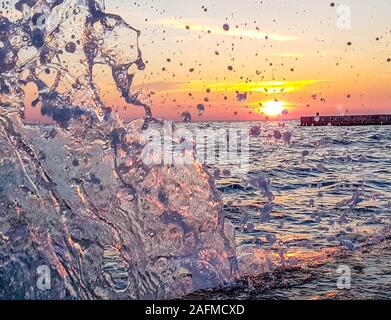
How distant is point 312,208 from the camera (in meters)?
3.43

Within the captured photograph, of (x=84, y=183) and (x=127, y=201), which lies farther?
(x=127, y=201)

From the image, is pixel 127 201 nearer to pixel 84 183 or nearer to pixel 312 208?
pixel 84 183

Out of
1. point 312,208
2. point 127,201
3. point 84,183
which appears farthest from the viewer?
point 312,208

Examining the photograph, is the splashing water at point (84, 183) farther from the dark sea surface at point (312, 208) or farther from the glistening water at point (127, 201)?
the dark sea surface at point (312, 208)

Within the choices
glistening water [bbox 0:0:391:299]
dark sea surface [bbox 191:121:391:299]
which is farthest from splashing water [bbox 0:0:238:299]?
dark sea surface [bbox 191:121:391:299]

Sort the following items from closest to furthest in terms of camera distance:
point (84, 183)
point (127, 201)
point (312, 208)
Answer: point (84, 183) → point (127, 201) → point (312, 208)

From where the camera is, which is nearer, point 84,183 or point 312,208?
point 84,183

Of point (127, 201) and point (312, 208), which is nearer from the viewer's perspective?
point (127, 201)

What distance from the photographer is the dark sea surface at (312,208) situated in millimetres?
3023

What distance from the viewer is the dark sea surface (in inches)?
119

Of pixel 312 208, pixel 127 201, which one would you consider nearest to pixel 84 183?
pixel 127 201

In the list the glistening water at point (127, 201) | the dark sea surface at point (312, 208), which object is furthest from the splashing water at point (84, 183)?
the dark sea surface at point (312, 208)

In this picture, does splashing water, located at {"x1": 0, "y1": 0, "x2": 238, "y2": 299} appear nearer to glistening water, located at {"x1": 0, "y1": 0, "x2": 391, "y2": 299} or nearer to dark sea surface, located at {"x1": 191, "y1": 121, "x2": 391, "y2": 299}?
glistening water, located at {"x1": 0, "y1": 0, "x2": 391, "y2": 299}
